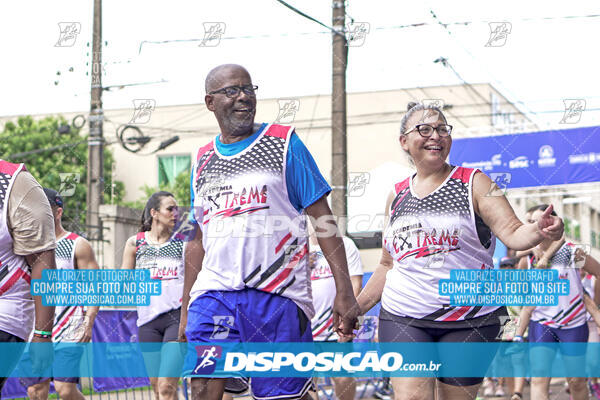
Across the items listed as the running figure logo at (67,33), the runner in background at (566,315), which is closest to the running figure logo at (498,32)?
the runner in background at (566,315)

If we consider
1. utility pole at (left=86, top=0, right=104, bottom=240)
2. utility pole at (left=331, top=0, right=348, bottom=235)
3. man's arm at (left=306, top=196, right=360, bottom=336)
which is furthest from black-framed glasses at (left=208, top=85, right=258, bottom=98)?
utility pole at (left=86, top=0, right=104, bottom=240)

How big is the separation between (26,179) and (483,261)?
255 centimetres

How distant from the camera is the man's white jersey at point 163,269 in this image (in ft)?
25.8

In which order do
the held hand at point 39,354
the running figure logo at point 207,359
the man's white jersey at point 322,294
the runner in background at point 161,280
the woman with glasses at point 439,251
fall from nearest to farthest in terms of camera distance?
the running figure logo at point 207,359 < the held hand at point 39,354 < the woman with glasses at point 439,251 < the runner in background at point 161,280 < the man's white jersey at point 322,294

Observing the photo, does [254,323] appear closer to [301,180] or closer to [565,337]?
[301,180]

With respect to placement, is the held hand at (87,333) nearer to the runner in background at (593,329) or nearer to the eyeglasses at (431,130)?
the eyeglasses at (431,130)

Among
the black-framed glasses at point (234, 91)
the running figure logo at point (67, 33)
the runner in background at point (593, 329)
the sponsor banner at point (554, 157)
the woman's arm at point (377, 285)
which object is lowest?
the runner in background at point (593, 329)

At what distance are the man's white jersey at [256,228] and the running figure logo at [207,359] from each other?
0.31m

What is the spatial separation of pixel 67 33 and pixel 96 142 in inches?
214

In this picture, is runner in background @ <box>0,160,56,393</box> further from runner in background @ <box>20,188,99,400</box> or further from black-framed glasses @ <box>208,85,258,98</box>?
runner in background @ <box>20,188,99,400</box>

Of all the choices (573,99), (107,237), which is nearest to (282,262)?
(573,99)

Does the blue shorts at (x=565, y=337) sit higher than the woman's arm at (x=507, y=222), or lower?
lower

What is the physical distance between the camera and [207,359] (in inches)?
168

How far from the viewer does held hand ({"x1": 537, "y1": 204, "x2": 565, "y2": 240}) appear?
4.30 m
